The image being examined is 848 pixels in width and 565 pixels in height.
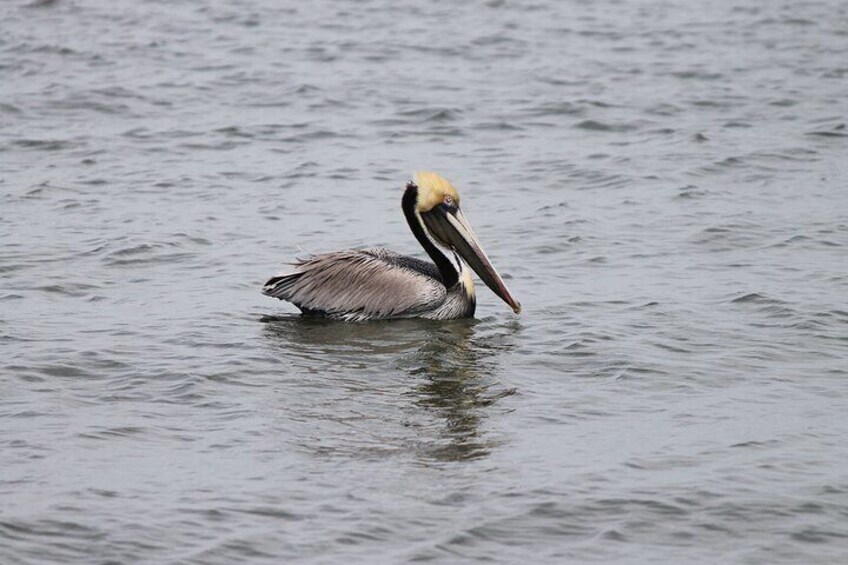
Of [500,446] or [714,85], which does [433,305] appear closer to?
[500,446]

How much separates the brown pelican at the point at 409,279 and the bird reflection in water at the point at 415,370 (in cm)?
9

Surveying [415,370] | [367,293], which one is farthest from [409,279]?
[415,370]

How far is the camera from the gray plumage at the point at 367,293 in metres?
8.70

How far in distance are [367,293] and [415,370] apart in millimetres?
1136

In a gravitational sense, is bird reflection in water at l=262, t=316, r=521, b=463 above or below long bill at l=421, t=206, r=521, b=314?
below

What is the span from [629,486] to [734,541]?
57 cm

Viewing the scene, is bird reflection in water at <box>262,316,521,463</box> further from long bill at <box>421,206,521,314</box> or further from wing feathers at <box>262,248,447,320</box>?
long bill at <box>421,206,521,314</box>

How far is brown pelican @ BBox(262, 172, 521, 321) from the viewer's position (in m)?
8.70

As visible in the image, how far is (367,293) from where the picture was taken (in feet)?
28.5

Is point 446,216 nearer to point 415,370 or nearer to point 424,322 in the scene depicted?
point 424,322

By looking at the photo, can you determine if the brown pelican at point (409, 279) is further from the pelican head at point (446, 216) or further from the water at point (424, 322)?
the water at point (424, 322)

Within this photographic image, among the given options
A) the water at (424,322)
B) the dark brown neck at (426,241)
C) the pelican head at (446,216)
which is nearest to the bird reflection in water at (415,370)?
the water at (424,322)

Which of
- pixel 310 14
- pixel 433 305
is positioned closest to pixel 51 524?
pixel 433 305

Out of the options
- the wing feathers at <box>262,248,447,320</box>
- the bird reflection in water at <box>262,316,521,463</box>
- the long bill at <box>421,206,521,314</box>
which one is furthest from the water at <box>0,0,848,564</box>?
the long bill at <box>421,206,521,314</box>
